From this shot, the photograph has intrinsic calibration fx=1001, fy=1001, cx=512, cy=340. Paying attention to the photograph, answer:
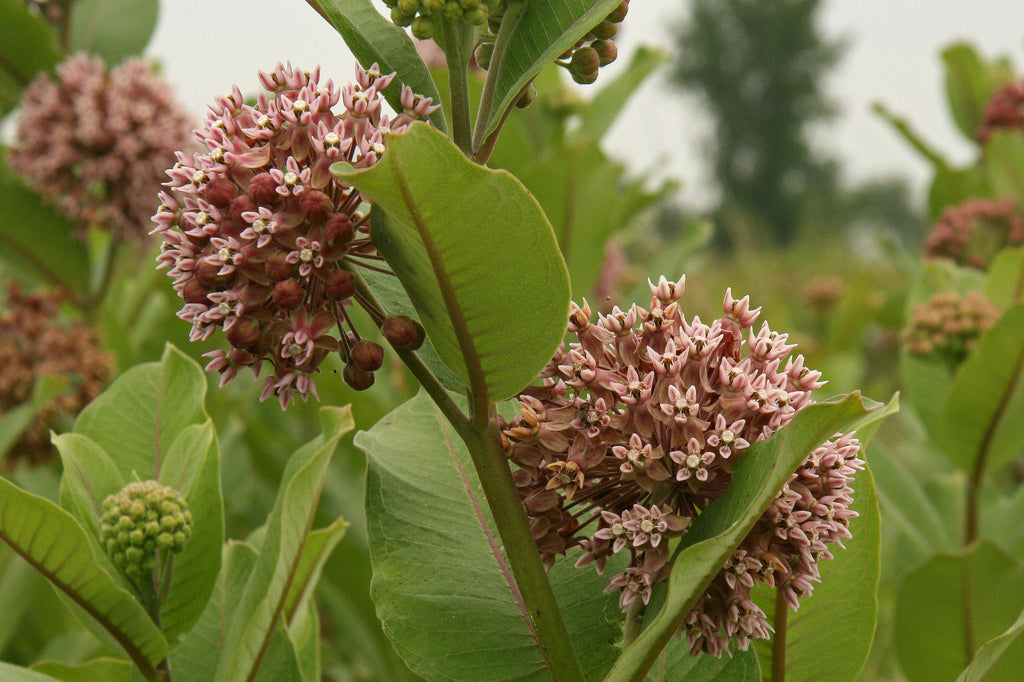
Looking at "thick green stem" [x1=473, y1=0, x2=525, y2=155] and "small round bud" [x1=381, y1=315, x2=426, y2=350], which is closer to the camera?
"small round bud" [x1=381, y1=315, x2=426, y2=350]

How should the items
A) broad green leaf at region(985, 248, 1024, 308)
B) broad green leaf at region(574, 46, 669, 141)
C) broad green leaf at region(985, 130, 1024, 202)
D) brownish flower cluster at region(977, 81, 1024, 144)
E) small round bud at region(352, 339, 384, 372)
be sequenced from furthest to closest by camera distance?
1. brownish flower cluster at region(977, 81, 1024, 144)
2. broad green leaf at region(985, 130, 1024, 202)
3. broad green leaf at region(574, 46, 669, 141)
4. broad green leaf at region(985, 248, 1024, 308)
5. small round bud at region(352, 339, 384, 372)

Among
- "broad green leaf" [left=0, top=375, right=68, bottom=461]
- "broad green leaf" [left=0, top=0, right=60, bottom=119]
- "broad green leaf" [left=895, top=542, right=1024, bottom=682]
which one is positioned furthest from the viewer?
"broad green leaf" [left=0, top=0, right=60, bottom=119]

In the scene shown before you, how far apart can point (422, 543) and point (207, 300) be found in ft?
1.54

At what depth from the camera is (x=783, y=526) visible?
48.4 inches

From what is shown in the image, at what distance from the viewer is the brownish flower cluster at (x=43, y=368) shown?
10.4 ft

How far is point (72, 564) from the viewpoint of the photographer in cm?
146

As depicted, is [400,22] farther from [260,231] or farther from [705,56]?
[705,56]

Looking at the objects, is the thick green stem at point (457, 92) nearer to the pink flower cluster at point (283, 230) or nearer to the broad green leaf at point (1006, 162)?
the pink flower cluster at point (283, 230)

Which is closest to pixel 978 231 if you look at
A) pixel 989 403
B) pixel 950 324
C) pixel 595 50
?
pixel 950 324

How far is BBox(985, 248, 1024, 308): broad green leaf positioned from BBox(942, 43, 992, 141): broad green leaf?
1.71 meters

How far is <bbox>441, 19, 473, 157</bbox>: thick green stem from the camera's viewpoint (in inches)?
50.1

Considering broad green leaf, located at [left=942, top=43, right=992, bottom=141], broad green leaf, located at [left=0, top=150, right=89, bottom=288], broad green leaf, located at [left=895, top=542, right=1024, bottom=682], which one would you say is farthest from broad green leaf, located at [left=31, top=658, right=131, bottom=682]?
broad green leaf, located at [left=942, top=43, right=992, bottom=141]

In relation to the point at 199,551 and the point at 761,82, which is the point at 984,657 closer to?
the point at 199,551

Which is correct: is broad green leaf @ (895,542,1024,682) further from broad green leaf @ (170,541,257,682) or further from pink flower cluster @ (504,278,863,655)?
broad green leaf @ (170,541,257,682)
